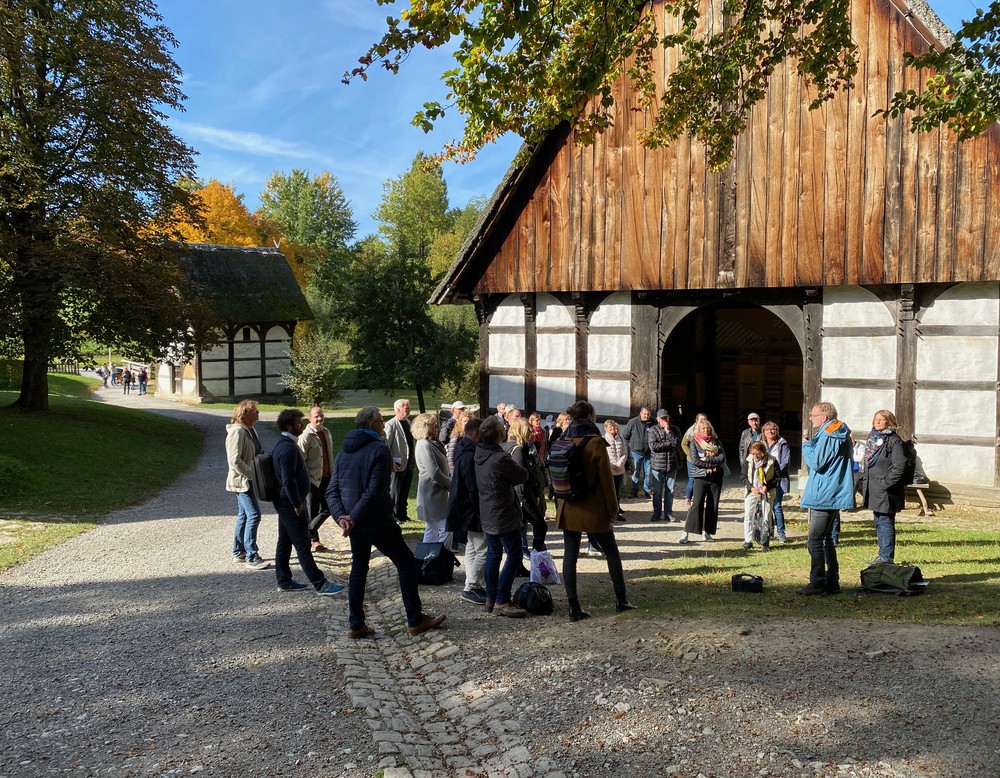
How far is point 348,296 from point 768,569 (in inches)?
884

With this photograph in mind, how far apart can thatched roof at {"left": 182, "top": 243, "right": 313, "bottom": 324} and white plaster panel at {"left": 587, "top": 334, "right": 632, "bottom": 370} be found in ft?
71.7

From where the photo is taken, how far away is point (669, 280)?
45.9ft

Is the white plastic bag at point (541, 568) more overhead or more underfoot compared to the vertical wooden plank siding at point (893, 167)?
more underfoot

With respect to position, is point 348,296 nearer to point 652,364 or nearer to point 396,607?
point 652,364

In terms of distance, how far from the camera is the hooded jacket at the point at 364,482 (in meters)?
6.44

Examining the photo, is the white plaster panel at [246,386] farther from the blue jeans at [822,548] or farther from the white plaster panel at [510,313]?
the blue jeans at [822,548]

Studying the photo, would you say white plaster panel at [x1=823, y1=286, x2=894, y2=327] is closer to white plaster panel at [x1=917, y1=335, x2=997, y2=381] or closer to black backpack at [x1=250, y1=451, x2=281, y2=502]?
white plaster panel at [x1=917, y1=335, x2=997, y2=381]

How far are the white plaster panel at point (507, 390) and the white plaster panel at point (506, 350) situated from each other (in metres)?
0.26

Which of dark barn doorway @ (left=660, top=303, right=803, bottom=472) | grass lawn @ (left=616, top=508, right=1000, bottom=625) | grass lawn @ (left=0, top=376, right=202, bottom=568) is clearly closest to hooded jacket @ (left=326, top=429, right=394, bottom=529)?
grass lawn @ (left=616, top=508, right=1000, bottom=625)

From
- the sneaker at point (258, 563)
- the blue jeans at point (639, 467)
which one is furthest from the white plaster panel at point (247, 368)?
the sneaker at point (258, 563)

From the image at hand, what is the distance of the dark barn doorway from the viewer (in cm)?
2073

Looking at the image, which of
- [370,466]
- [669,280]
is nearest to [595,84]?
[370,466]

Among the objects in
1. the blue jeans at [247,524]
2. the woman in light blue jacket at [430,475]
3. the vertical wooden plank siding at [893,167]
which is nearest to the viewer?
the woman in light blue jacket at [430,475]

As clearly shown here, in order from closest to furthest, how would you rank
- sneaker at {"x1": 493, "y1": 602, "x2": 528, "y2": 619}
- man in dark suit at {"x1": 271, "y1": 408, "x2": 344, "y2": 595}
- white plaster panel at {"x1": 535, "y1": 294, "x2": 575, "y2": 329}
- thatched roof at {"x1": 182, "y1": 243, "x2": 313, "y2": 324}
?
sneaker at {"x1": 493, "y1": 602, "x2": 528, "y2": 619}
man in dark suit at {"x1": 271, "y1": 408, "x2": 344, "y2": 595}
white plaster panel at {"x1": 535, "y1": 294, "x2": 575, "y2": 329}
thatched roof at {"x1": 182, "y1": 243, "x2": 313, "y2": 324}
